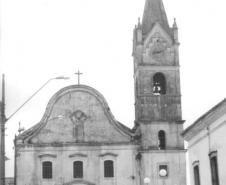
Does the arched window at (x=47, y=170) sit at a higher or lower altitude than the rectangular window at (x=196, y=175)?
higher

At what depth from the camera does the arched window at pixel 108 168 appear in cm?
4406

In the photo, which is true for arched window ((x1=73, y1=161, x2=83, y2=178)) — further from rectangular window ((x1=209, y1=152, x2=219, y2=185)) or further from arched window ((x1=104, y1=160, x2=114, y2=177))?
rectangular window ((x1=209, y1=152, x2=219, y2=185))

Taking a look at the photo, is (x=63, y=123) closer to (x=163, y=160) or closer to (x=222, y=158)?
(x=163, y=160)

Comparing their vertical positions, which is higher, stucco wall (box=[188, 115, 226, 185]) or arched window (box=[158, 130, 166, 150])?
arched window (box=[158, 130, 166, 150])

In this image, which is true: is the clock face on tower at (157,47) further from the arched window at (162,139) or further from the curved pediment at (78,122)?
the arched window at (162,139)

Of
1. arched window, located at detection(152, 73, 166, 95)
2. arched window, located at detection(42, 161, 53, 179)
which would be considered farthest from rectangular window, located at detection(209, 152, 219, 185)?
arched window, located at detection(152, 73, 166, 95)

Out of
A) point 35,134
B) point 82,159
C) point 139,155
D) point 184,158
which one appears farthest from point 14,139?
point 184,158

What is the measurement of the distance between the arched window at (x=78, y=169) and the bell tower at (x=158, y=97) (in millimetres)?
3889

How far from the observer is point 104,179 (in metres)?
43.8

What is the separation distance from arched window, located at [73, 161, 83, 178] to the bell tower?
3.89 metres

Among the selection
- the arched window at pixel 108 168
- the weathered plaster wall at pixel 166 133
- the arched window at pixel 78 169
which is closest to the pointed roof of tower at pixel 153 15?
the weathered plaster wall at pixel 166 133

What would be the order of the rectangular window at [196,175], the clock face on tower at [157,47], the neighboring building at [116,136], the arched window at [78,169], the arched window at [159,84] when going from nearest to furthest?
the rectangular window at [196,175]
the neighboring building at [116,136]
the arched window at [78,169]
the arched window at [159,84]
the clock face on tower at [157,47]

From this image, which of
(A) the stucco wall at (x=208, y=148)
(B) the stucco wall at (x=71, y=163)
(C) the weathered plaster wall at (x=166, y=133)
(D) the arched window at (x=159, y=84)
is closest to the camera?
(A) the stucco wall at (x=208, y=148)

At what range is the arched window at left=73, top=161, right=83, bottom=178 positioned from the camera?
43.9 metres
